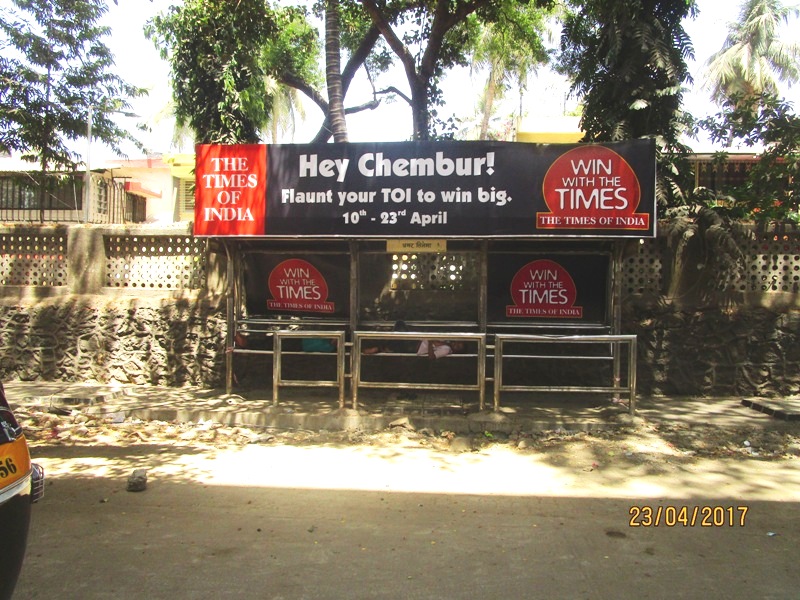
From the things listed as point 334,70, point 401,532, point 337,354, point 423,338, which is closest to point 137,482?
point 401,532

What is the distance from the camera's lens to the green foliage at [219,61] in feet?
35.5

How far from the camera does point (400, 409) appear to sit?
23.2 ft

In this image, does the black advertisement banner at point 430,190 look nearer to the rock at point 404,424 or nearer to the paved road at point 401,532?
the rock at point 404,424

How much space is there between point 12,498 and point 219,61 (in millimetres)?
10034

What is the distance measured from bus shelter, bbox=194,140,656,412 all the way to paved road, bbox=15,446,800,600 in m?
1.60

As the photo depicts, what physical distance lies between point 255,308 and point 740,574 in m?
6.07

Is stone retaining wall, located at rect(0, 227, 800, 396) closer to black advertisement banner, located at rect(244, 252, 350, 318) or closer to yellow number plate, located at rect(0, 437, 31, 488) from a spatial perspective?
black advertisement banner, located at rect(244, 252, 350, 318)

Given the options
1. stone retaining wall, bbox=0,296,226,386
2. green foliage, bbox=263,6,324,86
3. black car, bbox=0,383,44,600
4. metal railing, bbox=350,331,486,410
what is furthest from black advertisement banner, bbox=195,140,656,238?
green foliage, bbox=263,6,324,86

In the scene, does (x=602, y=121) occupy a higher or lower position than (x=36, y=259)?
higher

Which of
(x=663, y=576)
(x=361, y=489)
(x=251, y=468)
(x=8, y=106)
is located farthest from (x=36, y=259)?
(x=663, y=576)

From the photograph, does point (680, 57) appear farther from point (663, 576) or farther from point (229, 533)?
point (229, 533)

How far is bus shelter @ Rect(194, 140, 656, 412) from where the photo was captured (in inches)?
263

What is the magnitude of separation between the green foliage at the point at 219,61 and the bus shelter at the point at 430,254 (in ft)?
13.7

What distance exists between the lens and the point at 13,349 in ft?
28.9
